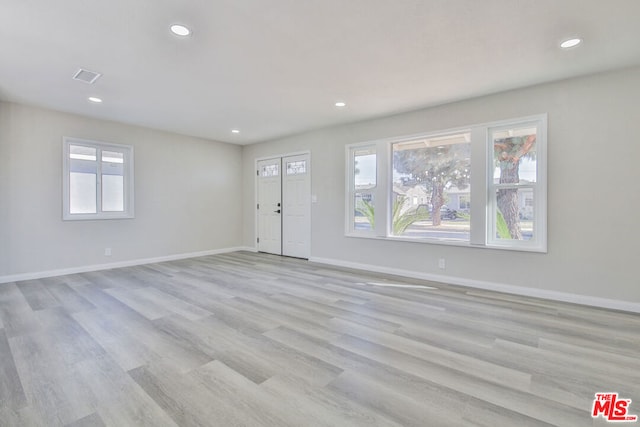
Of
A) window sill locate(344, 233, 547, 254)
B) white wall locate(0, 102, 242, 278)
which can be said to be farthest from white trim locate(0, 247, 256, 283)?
window sill locate(344, 233, 547, 254)

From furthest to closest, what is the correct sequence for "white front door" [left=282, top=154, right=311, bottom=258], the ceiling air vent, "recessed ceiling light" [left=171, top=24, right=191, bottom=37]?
"white front door" [left=282, top=154, right=311, bottom=258], the ceiling air vent, "recessed ceiling light" [left=171, top=24, right=191, bottom=37]

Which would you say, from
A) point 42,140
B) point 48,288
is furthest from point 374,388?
point 42,140

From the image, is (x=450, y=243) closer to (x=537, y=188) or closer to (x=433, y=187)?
(x=433, y=187)

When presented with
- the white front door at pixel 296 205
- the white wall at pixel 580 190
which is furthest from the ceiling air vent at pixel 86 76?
the white wall at pixel 580 190

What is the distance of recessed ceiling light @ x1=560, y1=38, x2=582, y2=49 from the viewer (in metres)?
2.58

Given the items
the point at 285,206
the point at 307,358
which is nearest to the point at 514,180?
the point at 307,358

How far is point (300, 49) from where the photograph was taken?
2.78 metres

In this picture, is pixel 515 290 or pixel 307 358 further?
pixel 515 290

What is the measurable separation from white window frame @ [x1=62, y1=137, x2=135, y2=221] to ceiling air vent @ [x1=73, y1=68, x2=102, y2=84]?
1816 millimetres

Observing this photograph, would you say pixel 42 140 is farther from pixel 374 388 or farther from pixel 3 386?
pixel 374 388

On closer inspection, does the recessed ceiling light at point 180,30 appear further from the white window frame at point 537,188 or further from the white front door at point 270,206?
the white front door at point 270,206
